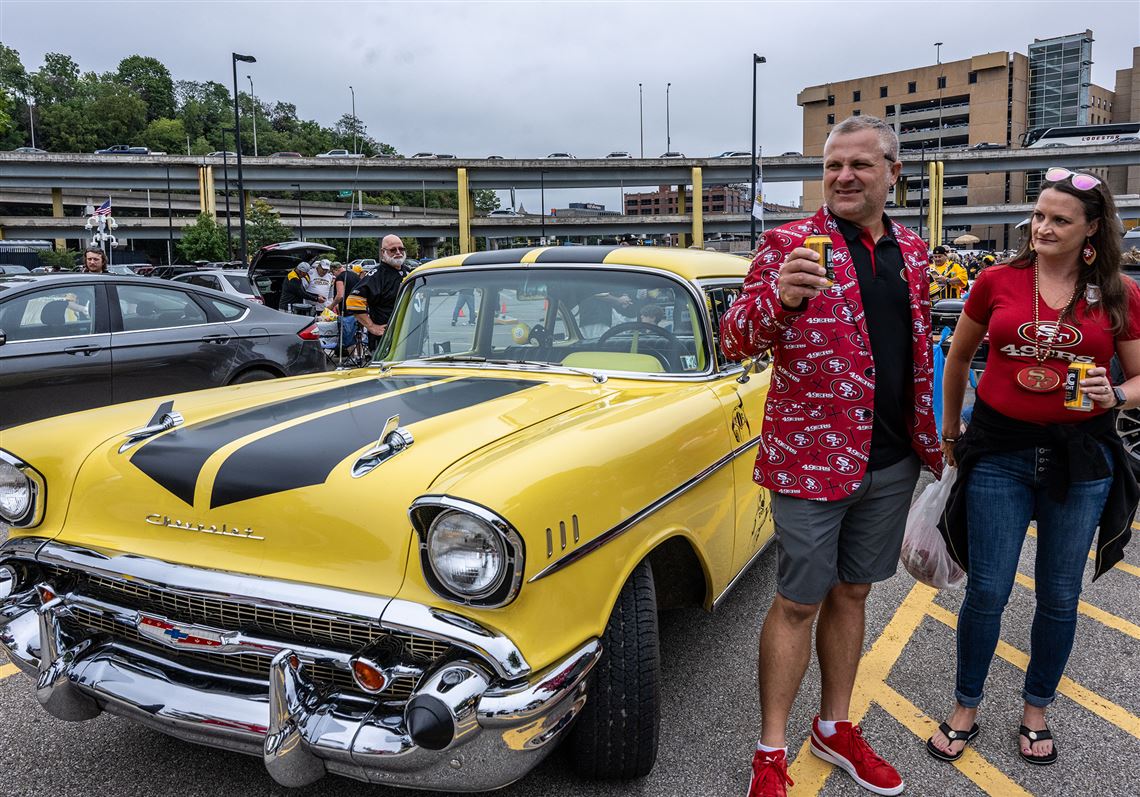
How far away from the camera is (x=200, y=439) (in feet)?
8.23

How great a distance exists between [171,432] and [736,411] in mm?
2013

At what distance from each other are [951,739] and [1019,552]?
657 mm

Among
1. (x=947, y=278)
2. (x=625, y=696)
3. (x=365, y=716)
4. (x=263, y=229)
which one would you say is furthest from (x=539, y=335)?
(x=263, y=229)

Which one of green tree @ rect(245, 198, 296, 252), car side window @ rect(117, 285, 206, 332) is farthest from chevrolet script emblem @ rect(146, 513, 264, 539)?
green tree @ rect(245, 198, 296, 252)

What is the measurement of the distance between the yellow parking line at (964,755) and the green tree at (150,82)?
13163cm

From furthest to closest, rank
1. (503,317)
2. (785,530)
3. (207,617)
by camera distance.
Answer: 1. (503,317)
2. (785,530)
3. (207,617)

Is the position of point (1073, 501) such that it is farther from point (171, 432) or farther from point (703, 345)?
point (171, 432)

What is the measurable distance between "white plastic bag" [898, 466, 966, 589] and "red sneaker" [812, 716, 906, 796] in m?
0.62

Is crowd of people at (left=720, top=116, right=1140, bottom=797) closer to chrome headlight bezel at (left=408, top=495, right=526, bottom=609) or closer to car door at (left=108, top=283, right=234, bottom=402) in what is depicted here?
chrome headlight bezel at (left=408, top=495, right=526, bottom=609)

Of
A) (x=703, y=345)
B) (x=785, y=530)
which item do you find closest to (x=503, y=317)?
(x=703, y=345)

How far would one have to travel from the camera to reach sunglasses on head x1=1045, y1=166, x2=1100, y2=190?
2566 millimetres

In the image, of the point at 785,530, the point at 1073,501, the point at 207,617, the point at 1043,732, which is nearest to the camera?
the point at 207,617

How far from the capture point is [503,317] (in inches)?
144

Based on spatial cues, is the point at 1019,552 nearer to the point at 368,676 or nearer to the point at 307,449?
the point at 368,676
